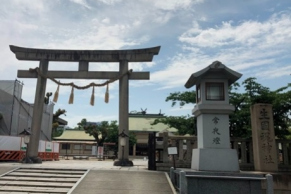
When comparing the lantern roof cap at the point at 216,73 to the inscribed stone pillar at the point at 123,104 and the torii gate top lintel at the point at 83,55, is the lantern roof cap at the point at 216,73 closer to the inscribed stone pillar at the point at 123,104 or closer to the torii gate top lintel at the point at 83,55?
the inscribed stone pillar at the point at 123,104

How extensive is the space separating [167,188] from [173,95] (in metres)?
9.39

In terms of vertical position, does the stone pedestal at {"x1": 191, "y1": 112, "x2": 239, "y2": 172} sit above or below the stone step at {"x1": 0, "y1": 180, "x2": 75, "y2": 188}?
above

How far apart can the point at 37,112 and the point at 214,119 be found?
37.3 feet

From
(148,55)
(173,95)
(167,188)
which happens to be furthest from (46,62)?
(167,188)

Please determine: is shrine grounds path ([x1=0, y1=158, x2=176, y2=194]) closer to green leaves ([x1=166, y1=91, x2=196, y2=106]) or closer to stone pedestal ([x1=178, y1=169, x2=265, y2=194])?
stone pedestal ([x1=178, y1=169, x2=265, y2=194])

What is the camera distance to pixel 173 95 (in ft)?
58.0

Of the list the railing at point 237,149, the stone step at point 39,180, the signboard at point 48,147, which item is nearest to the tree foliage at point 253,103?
the railing at point 237,149

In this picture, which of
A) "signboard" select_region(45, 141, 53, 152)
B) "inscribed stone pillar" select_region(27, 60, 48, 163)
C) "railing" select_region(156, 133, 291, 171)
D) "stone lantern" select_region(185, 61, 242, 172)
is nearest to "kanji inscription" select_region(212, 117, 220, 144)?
"stone lantern" select_region(185, 61, 242, 172)

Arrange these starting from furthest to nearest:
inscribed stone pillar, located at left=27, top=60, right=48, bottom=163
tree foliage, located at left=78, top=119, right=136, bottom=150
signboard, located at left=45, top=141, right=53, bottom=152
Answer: tree foliage, located at left=78, top=119, right=136, bottom=150 → signboard, located at left=45, top=141, right=53, bottom=152 → inscribed stone pillar, located at left=27, top=60, right=48, bottom=163

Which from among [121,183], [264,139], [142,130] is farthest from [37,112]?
[142,130]

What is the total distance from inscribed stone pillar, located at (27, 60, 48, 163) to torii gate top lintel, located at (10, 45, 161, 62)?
0.57 m

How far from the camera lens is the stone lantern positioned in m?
8.61

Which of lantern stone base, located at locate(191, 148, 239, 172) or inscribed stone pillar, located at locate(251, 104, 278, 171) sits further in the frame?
inscribed stone pillar, located at locate(251, 104, 278, 171)

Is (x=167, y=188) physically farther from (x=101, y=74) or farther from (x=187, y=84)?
(x=101, y=74)
